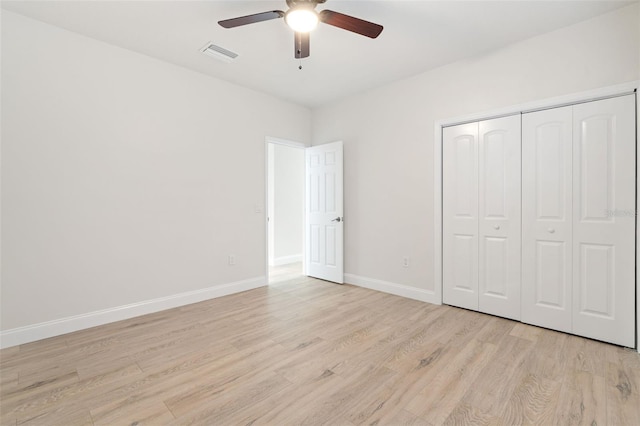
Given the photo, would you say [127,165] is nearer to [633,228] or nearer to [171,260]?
[171,260]

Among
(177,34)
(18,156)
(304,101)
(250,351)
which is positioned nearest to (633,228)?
(250,351)

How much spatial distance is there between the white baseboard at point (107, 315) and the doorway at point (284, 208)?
6.41 feet

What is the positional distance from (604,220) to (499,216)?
798 mm

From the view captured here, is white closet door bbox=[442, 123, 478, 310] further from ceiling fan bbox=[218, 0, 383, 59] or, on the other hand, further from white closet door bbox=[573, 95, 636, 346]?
ceiling fan bbox=[218, 0, 383, 59]

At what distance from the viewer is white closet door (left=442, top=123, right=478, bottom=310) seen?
130 inches

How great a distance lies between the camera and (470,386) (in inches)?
76.4

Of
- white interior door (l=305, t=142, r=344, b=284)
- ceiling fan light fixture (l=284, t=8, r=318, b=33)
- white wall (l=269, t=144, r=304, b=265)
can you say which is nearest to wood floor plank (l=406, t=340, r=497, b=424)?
white interior door (l=305, t=142, r=344, b=284)

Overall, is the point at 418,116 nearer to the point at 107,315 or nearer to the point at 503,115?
the point at 503,115

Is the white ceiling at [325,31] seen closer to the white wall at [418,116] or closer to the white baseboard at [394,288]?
the white wall at [418,116]

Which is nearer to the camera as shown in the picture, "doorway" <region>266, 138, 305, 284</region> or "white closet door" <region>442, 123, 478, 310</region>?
"white closet door" <region>442, 123, 478, 310</region>

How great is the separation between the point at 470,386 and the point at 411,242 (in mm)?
1994

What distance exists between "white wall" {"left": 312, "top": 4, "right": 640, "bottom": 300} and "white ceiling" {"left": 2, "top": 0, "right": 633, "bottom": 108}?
18cm

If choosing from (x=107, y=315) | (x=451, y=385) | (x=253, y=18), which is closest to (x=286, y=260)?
(x=107, y=315)

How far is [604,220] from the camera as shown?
2.55 meters
